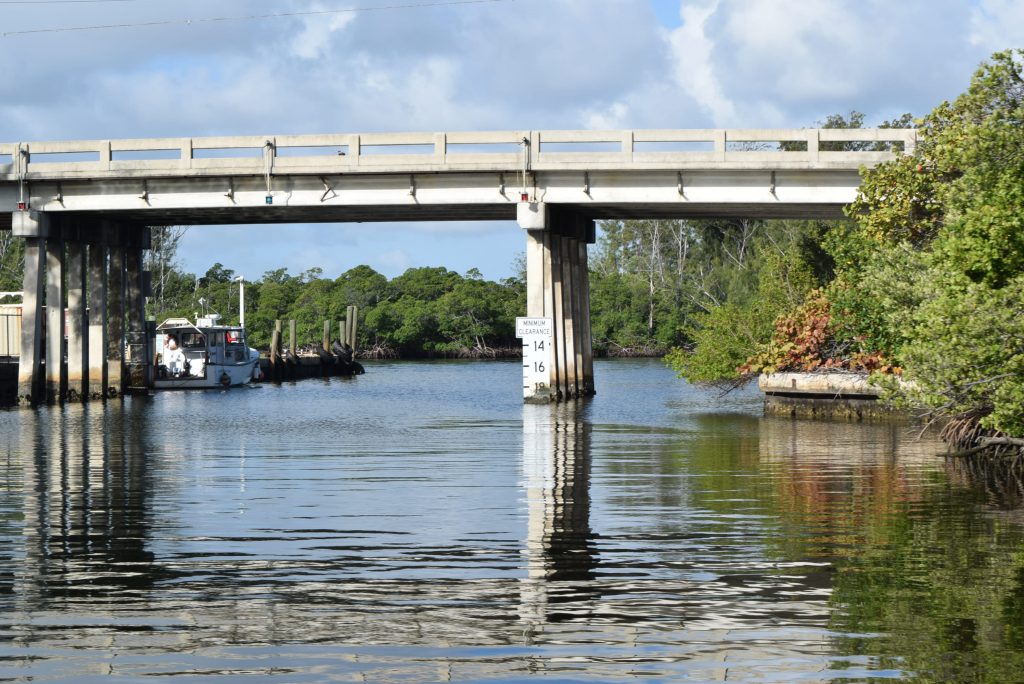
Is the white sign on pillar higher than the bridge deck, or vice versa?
the bridge deck

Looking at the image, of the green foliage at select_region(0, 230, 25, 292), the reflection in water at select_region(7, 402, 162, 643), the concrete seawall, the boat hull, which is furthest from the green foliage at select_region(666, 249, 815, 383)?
the green foliage at select_region(0, 230, 25, 292)

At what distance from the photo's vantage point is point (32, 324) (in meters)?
50.7

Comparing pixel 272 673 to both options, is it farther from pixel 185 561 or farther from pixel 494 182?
pixel 494 182

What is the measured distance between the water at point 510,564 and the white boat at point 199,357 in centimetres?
3569

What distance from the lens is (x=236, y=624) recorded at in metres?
11.4

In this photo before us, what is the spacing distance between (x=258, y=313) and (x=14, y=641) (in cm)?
11611

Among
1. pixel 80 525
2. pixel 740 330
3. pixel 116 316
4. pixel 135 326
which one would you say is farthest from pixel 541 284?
pixel 80 525

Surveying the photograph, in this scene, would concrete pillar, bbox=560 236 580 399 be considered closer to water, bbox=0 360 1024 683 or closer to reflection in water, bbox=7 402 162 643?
reflection in water, bbox=7 402 162 643

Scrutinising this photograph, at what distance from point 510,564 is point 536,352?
32.3m

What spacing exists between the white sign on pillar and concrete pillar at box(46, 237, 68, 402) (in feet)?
55.7

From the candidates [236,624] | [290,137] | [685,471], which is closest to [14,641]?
[236,624]

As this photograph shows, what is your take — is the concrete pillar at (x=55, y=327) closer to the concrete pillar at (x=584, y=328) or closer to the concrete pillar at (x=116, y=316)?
the concrete pillar at (x=116, y=316)

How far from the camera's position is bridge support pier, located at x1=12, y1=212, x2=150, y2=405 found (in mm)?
50594

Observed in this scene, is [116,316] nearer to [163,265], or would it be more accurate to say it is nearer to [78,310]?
[78,310]
